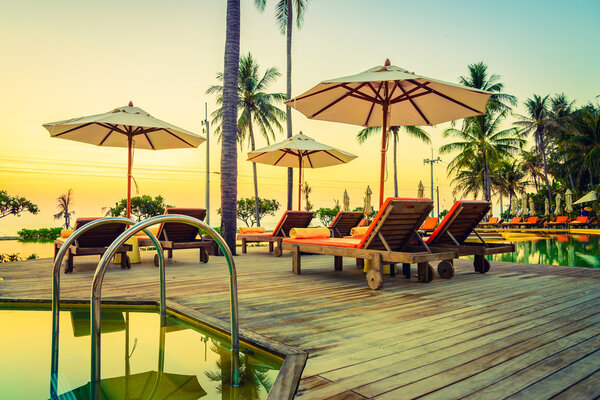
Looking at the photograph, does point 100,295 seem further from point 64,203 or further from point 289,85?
point 64,203

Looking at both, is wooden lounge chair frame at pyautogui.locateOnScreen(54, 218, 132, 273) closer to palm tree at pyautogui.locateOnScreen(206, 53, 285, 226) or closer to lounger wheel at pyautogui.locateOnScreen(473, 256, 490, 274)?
lounger wheel at pyautogui.locateOnScreen(473, 256, 490, 274)

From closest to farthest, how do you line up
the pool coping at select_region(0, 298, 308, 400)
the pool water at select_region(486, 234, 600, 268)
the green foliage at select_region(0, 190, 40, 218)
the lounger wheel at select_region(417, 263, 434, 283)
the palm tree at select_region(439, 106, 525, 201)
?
1. the pool coping at select_region(0, 298, 308, 400)
2. the lounger wheel at select_region(417, 263, 434, 283)
3. the pool water at select_region(486, 234, 600, 268)
4. the palm tree at select_region(439, 106, 525, 201)
5. the green foliage at select_region(0, 190, 40, 218)

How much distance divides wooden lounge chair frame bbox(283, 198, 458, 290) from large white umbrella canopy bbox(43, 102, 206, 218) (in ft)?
12.7

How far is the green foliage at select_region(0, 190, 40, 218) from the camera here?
32.1 metres

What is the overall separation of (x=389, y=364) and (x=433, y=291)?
240cm

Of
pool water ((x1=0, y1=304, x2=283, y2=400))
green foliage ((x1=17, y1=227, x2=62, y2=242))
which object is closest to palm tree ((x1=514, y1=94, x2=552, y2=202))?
pool water ((x1=0, y1=304, x2=283, y2=400))

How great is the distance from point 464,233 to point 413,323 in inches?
133

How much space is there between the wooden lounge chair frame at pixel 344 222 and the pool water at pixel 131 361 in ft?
18.6

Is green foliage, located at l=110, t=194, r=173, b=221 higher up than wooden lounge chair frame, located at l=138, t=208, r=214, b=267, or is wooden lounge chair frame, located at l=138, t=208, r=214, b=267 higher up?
green foliage, located at l=110, t=194, r=173, b=221

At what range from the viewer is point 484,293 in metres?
4.11

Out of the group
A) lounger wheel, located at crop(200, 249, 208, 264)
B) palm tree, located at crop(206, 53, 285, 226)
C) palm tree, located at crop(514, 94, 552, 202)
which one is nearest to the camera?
lounger wheel, located at crop(200, 249, 208, 264)

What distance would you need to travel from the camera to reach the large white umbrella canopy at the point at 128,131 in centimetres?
663

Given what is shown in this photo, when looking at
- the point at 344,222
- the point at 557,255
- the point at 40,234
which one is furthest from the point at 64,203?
the point at 557,255

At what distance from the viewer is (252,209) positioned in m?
31.4
